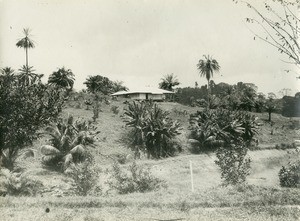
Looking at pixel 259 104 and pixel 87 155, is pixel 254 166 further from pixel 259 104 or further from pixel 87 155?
pixel 259 104

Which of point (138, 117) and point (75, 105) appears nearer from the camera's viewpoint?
point (138, 117)

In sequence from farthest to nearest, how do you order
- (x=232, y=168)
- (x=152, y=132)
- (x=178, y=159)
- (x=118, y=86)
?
(x=118, y=86)
(x=152, y=132)
(x=178, y=159)
(x=232, y=168)

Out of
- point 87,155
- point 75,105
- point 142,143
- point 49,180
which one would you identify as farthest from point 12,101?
point 75,105

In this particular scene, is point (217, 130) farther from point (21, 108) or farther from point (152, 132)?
point (21, 108)

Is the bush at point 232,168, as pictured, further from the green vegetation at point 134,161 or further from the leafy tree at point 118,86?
the leafy tree at point 118,86

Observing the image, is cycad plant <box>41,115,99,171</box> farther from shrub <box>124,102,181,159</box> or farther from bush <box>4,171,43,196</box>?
bush <box>4,171,43,196</box>

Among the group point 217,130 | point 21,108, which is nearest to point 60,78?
point 217,130
